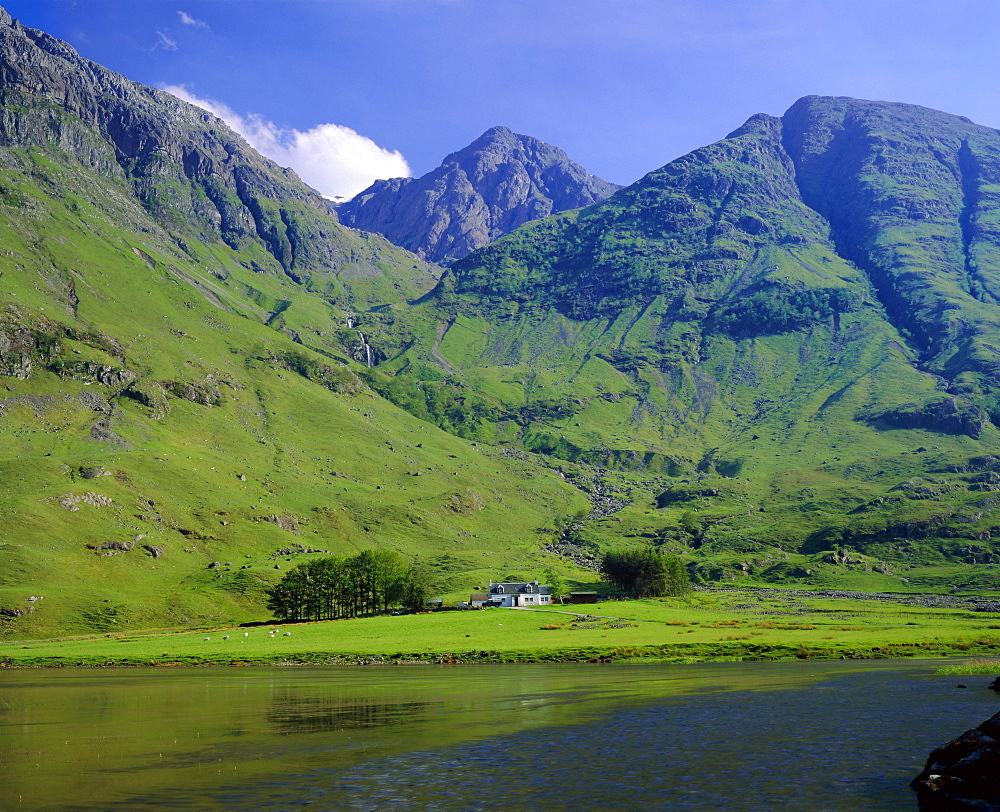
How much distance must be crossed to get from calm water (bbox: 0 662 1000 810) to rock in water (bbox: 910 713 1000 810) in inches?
41.9

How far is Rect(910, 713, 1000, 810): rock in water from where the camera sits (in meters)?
26.1

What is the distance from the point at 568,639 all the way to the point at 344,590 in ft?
262

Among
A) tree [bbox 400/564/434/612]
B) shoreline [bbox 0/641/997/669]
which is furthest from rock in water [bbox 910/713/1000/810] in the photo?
tree [bbox 400/564/434/612]

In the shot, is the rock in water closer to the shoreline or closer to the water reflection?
the water reflection

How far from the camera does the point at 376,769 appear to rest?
36250mm

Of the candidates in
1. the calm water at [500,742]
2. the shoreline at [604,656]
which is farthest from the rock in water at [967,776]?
the shoreline at [604,656]

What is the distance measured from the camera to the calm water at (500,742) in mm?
30750

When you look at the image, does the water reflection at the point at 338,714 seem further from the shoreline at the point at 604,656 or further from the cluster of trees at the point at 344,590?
the cluster of trees at the point at 344,590

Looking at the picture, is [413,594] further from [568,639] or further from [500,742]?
[500,742]

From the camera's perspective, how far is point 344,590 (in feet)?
592

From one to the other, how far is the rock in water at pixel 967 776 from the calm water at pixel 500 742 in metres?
1.06

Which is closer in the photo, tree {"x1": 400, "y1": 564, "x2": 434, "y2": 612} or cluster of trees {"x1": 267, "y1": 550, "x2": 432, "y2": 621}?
cluster of trees {"x1": 267, "y1": 550, "x2": 432, "y2": 621}

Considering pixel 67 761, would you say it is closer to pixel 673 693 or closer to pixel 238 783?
pixel 238 783

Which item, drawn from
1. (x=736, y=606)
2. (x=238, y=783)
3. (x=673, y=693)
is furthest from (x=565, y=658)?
(x=736, y=606)
